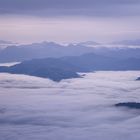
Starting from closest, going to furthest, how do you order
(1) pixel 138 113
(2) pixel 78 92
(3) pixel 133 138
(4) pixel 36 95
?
(3) pixel 133 138 → (1) pixel 138 113 → (4) pixel 36 95 → (2) pixel 78 92

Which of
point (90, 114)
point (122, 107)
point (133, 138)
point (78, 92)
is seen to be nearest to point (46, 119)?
point (90, 114)

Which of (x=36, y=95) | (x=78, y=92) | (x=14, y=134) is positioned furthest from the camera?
(x=78, y=92)

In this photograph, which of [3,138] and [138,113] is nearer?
[3,138]

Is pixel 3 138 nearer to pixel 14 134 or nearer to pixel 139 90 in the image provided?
pixel 14 134

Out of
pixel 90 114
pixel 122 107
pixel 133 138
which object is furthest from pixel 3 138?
pixel 122 107

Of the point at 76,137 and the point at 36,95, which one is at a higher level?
the point at 36,95

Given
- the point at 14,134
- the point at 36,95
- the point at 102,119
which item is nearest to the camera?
the point at 14,134

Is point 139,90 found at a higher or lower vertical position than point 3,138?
higher

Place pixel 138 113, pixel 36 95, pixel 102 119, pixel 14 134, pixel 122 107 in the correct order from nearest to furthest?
pixel 14 134 < pixel 102 119 < pixel 138 113 < pixel 122 107 < pixel 36 95

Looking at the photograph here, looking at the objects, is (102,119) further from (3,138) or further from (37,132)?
(3,138)
